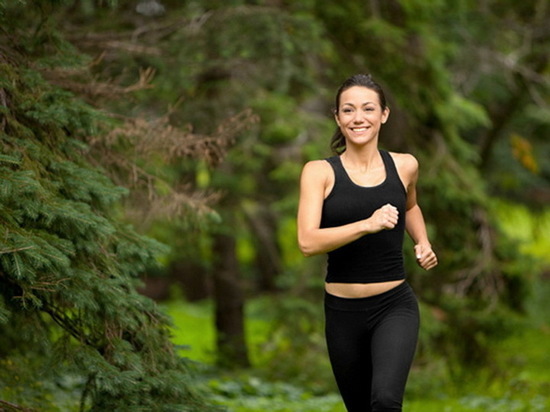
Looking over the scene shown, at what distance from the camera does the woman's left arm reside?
14.2 ft

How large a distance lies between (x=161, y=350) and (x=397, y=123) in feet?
20.8

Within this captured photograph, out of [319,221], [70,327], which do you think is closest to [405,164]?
[319,221]

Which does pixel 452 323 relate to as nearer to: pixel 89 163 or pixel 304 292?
pixel 304 292

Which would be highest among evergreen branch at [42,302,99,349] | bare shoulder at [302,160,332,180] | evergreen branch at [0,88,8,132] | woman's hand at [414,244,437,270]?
evergreen branch at [0,88,8,132]

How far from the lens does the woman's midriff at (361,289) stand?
14.2 feet

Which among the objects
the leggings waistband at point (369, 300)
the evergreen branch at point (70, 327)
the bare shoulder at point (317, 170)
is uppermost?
the bare shoulder at point (317, 170)

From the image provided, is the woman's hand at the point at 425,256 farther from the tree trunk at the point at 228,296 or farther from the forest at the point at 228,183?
the tree trunk at the point at 228,296

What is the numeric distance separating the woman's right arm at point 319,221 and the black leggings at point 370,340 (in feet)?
1.40

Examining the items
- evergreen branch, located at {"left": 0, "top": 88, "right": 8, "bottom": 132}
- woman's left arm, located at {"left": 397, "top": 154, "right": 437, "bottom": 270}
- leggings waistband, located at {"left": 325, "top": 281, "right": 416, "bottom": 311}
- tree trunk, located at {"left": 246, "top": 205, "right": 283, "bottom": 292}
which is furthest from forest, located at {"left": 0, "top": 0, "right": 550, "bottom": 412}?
woman's left arm, located at {"left": 397, "top": 154, "right": 437, "bottom": 270}

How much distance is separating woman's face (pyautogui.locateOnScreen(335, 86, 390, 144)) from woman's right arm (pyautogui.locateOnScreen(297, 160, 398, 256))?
0.23 meters

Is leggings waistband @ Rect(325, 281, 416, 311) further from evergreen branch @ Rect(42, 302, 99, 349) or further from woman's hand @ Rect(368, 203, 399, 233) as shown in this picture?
evergreen branch @ Rect(42, 302, 99, 349)

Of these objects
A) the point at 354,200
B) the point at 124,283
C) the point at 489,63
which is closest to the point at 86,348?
the point at 124,283

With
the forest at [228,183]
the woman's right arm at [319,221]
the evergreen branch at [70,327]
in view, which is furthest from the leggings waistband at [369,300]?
the evergreen branch at [70,327]

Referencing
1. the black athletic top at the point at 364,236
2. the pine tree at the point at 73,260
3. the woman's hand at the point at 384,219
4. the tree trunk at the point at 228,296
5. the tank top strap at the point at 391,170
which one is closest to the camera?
the woman's hand at the point at 384,219
